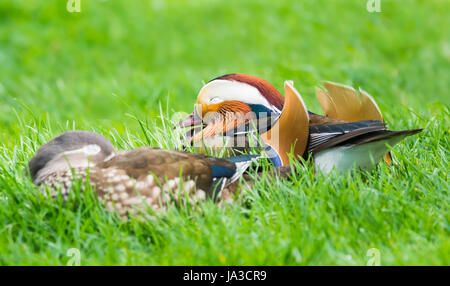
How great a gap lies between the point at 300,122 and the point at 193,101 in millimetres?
3154

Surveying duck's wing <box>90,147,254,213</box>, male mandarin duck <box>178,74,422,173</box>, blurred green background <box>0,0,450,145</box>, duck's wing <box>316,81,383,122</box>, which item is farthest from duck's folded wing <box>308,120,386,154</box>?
blurred green background <box>0,0,450,145</box>

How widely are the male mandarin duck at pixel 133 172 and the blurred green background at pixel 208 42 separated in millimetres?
3558

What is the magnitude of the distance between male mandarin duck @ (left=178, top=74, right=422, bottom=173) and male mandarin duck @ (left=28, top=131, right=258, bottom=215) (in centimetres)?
30

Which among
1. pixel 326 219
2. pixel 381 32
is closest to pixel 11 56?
pixel 381 32

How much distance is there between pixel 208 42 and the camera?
8.52 meters

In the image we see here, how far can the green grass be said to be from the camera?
2510mm

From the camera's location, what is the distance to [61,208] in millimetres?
2627

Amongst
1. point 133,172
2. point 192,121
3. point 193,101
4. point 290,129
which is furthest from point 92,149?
point 193,101

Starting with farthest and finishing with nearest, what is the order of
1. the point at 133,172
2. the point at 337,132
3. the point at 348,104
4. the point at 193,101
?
→ 1. the point at 193,101
2. the point at 348,104
3. the point at 337,132
4. the point at 133,172

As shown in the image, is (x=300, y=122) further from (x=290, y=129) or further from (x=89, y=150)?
(x=89, y=150)

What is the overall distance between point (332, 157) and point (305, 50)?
204 inches

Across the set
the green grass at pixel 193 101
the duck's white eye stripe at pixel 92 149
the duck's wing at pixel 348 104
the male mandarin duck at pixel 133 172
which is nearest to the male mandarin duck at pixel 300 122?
the duck's wing at pixel 348 104

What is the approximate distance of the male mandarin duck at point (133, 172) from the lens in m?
2.67

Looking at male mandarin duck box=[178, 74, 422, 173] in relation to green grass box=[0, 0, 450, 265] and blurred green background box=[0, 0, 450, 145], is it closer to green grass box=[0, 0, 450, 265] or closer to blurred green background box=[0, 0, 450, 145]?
green grass box=[0, 0, 450, 265]
